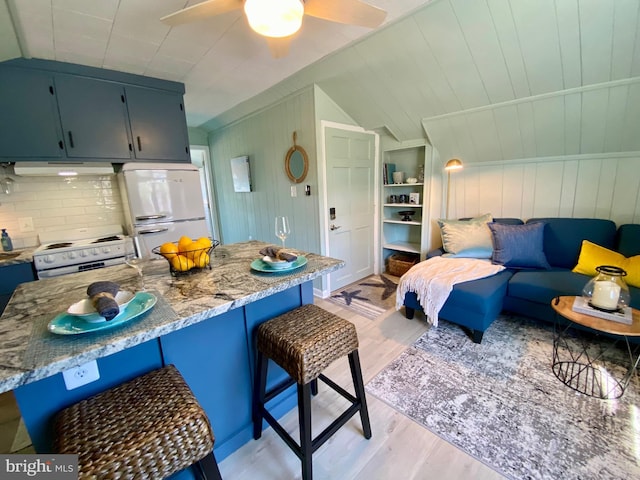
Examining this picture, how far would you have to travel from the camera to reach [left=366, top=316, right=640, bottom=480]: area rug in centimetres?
129

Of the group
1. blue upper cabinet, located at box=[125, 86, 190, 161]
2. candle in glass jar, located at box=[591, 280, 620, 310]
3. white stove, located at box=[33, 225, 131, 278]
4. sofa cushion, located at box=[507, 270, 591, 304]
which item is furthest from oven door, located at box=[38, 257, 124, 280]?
candle in glass jar, located at box=[591, 280, 620, 310]

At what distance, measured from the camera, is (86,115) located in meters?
2.32

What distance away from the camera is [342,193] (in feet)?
10.6

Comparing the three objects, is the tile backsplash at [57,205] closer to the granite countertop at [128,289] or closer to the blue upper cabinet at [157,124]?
the blue upper cabinet at [157,124]

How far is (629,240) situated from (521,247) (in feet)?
2.48

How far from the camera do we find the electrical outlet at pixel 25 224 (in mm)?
2408

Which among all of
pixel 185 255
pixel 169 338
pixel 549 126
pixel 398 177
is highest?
pixel 549 126

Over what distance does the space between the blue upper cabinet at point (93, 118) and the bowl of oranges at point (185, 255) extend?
71.0 inches

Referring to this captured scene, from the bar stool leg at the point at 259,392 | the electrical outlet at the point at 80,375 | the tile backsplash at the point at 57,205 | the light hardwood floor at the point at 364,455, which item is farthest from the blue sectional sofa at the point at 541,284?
the tile backsplash at the point at 57,205

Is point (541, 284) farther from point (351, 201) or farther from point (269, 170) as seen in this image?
point (269, 170)

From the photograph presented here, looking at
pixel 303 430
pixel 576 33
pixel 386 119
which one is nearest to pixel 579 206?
pixel 576 33

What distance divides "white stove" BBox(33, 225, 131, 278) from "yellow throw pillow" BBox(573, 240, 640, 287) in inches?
148

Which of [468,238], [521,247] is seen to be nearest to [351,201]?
[468,238]

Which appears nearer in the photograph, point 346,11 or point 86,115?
point 346,11
